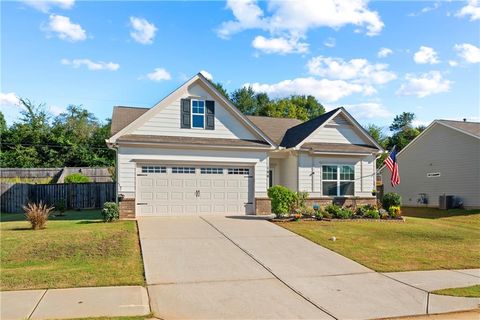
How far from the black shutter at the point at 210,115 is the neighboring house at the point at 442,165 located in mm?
15518

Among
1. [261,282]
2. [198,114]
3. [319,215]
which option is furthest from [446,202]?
[261,282]

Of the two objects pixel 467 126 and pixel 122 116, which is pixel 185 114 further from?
pixel 467 126

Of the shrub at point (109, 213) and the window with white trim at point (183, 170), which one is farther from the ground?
the window with white trim at point (183, 170)

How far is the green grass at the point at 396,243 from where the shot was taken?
9777 mm

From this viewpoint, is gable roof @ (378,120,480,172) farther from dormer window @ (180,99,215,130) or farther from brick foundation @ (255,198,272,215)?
dormer window @ (180,99,215,130)

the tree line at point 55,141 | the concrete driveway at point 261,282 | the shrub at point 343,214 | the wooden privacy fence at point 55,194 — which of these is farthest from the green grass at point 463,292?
the tree line at point 55,141

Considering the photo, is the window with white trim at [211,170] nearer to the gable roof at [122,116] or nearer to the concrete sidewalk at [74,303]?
the gable roof at [122,116]

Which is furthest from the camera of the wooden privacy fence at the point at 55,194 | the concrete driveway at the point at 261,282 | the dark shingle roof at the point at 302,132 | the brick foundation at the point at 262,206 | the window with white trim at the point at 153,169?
the wooden privacy fence at the point at 55,194

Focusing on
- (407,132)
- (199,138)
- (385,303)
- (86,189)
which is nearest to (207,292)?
(385,303)

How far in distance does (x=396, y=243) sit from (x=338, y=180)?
8523 mm

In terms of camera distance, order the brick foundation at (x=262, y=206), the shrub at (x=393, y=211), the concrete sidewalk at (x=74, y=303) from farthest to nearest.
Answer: the brick foundation at (x=262, y=206) < the shrub at (x=393, y=211) < the concrete sidewalk at (x=74, y=303)

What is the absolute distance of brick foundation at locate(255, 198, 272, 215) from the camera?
59.7ft

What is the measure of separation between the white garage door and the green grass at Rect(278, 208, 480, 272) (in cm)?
340

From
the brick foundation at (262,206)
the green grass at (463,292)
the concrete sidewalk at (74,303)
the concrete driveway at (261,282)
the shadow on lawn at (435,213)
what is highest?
the brick foundation at (262,206)
